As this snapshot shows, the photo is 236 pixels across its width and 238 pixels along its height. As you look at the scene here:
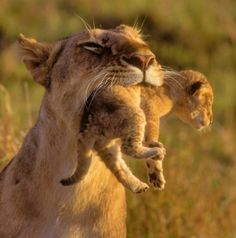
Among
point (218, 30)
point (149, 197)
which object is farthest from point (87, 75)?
point (218, 30)

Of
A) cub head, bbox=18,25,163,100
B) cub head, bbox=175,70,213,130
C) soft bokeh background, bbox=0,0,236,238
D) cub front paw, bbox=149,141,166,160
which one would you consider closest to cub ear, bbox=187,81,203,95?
cub head, bbox=175,70,213,130

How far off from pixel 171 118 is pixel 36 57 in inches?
199

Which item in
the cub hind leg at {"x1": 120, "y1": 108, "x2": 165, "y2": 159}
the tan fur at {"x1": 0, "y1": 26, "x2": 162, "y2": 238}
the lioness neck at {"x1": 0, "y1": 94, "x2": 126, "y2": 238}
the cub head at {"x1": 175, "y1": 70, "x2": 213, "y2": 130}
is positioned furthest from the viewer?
the lioness neck at {"x1": 0, "y1": 94, "x2": 126, "y2": 238}

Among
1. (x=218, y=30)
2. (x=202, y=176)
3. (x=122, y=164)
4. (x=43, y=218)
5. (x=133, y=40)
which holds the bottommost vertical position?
(x=218, y=30)

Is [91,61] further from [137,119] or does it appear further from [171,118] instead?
[171,118]

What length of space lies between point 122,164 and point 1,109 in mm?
3218

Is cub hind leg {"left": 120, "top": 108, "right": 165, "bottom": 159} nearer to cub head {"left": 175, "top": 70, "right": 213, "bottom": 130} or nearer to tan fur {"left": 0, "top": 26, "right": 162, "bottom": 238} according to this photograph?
tan fur {"left": 0, "top": 26, "right": 162, "bottom": 238}

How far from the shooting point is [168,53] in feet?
38.0

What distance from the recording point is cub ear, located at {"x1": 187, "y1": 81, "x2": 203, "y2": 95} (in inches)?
185

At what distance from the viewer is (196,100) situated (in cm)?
469

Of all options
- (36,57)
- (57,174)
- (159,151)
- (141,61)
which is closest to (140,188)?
(159,151)

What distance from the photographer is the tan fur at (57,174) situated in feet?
15.0

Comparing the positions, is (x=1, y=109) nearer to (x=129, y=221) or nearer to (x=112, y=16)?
(x=129, y=221)

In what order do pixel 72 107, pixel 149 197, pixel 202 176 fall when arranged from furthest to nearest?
pixel 202 176, pixel 149 197, pixel 72 107
